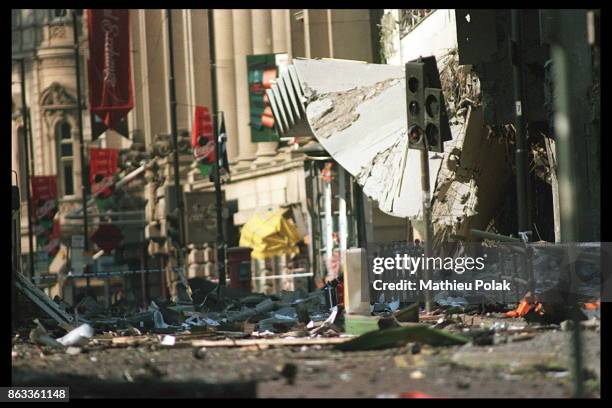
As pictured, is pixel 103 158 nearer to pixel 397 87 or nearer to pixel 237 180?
pixel 237 180

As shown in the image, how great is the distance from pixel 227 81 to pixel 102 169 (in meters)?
8.95

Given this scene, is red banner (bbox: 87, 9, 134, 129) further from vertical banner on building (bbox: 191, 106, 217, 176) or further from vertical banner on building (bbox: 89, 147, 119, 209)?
vertical banner on building (bbox: 89, 147, 119, 209)

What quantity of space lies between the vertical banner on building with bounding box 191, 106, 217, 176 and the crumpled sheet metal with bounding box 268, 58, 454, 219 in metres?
→ 16.4

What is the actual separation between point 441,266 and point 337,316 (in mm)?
2422

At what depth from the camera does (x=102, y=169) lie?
64.2 m

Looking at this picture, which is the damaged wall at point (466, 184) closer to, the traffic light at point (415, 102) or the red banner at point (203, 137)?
the traffic light at point (415, 102)

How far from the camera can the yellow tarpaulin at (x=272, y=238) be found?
1747 inches

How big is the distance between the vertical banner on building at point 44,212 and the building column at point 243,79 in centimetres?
885

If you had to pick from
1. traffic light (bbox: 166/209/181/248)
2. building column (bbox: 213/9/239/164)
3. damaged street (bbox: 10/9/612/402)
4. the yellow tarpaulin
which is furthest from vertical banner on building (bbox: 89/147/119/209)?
the yellow tarpaulin

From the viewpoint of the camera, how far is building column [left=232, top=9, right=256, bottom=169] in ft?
177

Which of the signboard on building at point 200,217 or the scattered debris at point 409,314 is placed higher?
the signboard on building at point 200,217

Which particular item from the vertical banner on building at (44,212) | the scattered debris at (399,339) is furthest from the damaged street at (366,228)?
the vertical banner on building at (44,212)

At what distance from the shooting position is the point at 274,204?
161ft

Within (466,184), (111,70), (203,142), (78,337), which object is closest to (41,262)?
(111,70)
